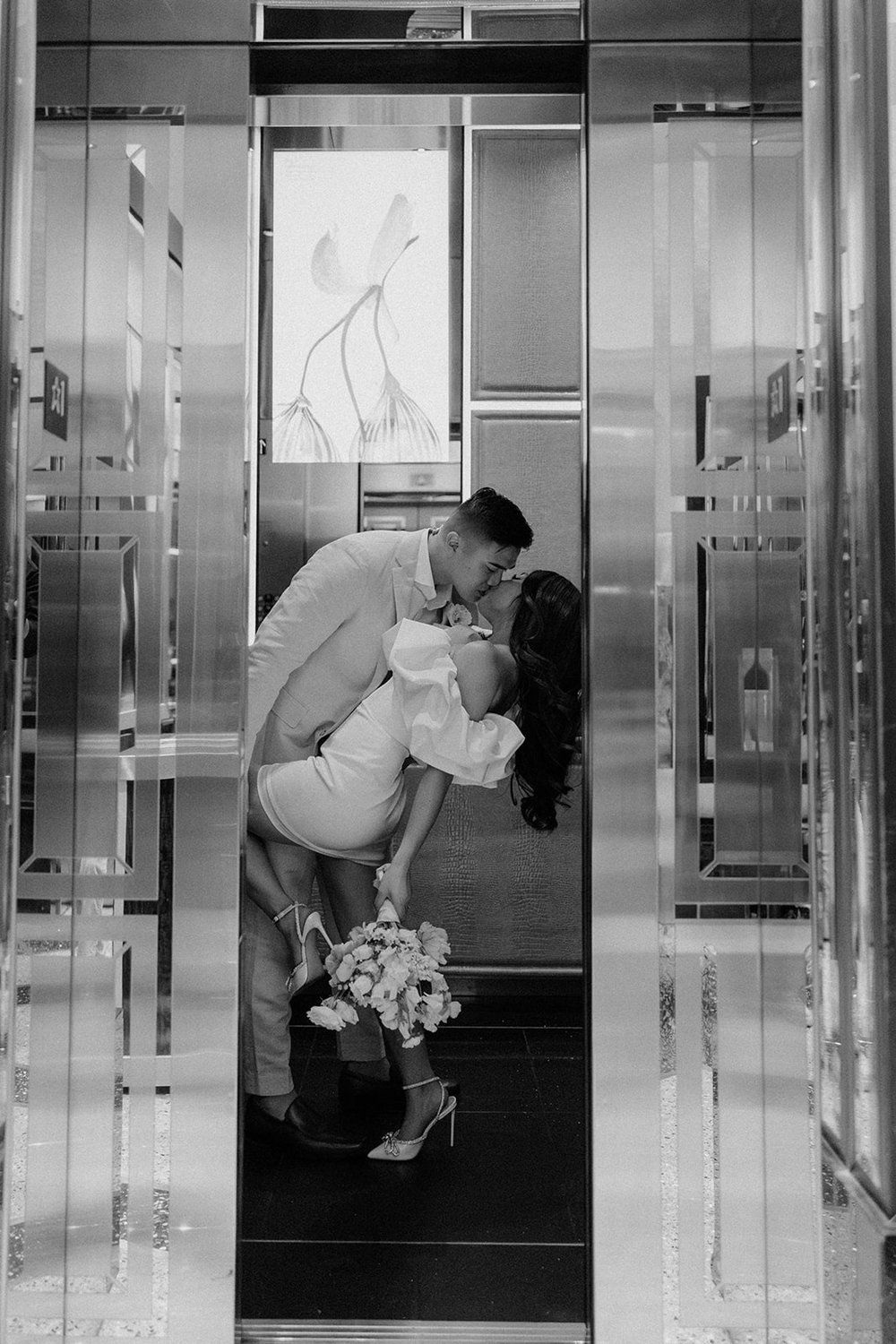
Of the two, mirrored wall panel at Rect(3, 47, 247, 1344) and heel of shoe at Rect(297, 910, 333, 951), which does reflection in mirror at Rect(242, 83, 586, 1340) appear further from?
mirrored wall panel at Rect(3, 47, 247, 1344)

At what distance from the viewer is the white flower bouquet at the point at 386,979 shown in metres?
2.45

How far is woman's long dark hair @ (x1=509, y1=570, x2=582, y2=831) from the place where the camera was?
299 cm

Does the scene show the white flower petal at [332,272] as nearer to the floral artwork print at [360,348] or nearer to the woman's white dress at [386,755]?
the floral artwork print at [360,348]

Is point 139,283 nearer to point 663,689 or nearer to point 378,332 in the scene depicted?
point 663,689

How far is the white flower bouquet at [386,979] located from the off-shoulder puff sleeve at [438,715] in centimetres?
39

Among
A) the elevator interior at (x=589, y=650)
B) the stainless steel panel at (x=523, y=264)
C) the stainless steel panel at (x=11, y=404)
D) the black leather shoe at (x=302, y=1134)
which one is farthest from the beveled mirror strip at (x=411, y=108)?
the black leather shoe at (x=302, y=1134)

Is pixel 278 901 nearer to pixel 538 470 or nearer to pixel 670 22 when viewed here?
pixel 538 470

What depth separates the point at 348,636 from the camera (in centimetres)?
289

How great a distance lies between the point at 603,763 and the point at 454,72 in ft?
3.72

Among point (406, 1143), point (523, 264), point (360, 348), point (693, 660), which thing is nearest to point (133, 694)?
point (693, 660)

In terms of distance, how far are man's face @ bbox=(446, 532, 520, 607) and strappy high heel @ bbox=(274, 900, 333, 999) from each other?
2.94ft

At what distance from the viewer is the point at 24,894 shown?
176 centimetres

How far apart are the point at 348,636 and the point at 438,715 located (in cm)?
43

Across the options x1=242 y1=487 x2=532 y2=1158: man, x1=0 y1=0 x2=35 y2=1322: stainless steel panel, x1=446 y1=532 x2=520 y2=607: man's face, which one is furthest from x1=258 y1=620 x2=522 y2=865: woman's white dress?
x1=0 y1=0 x2=35 y2=1322: stainless steel panel
